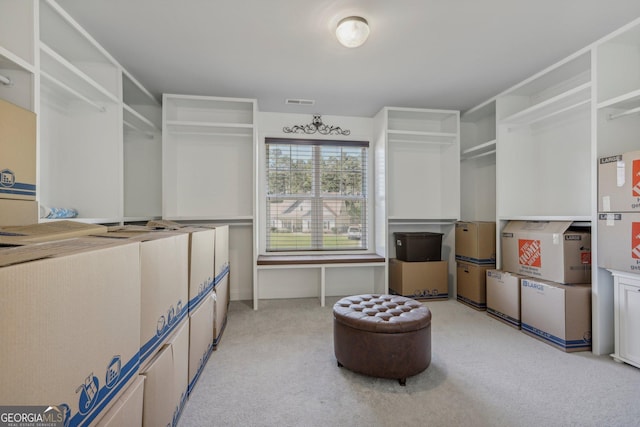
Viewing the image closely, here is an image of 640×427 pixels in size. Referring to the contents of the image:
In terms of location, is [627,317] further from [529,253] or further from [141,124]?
[141,124]

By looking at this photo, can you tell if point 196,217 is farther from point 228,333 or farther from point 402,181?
point 402,181

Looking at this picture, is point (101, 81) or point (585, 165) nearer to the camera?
point (101, 81)

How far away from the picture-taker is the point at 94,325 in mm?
792

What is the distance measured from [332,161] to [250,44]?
6.47ft

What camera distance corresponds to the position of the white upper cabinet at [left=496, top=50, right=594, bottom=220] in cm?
273

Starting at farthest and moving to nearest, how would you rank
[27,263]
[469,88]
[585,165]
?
[469,88], [585,165], [27,263]

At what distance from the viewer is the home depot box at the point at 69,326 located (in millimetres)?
546

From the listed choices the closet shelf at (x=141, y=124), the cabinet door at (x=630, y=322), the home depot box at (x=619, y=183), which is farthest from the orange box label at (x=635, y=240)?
the closet shelf at (x=141, y=124)

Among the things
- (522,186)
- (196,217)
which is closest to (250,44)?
(196,217)

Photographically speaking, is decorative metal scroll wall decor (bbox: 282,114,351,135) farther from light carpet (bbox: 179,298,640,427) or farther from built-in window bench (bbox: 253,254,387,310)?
light carpet (bbox: 179,298,640,427)

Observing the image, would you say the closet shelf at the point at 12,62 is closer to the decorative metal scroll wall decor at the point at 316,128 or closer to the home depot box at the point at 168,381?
the home depot box at the point at 168,381

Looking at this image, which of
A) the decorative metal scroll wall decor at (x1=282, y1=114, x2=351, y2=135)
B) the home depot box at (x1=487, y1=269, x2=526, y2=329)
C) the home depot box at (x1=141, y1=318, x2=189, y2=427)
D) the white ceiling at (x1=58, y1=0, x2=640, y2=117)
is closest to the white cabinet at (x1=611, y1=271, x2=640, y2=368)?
the home depot box at (x1=487, y1=269, x2=526, y2=329)

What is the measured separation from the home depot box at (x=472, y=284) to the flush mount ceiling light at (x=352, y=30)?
279 cm

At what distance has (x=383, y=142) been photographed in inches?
145
